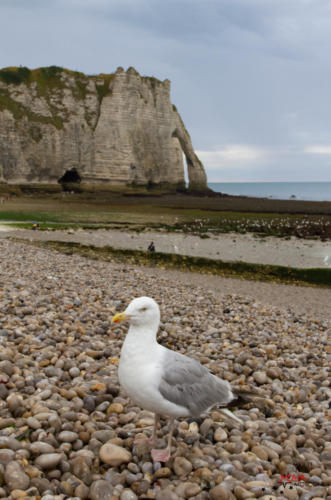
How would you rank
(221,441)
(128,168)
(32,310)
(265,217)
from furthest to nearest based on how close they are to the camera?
1. (128,168)
2. (265,217)
3. (32,310)
4. (221,441)

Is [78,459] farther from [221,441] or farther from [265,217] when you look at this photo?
[265,217]

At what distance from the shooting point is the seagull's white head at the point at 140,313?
3502 millimetres

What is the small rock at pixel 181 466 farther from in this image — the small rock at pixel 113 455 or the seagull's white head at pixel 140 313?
the seagull's white head at pixel 140 313

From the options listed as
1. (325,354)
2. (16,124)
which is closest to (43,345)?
(325,354)

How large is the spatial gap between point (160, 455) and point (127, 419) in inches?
29.3

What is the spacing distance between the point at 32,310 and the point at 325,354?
5597 mm

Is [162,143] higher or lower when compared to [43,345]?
higher

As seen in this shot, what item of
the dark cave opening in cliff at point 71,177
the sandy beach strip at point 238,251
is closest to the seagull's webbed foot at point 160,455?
the sandy beach strip at point 238,251

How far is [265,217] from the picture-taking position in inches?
1841

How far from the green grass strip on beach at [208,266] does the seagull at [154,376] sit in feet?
56.0

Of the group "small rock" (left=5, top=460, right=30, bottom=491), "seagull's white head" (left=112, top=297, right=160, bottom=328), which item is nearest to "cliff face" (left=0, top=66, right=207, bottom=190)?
"seagull's white head" (left=112, top=297, right=160, bottom=328)

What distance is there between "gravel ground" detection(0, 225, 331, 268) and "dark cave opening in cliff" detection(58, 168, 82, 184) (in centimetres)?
3863

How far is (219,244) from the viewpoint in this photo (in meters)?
29.0

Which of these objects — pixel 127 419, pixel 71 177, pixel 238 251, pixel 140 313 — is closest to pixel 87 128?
pixel 71 177
